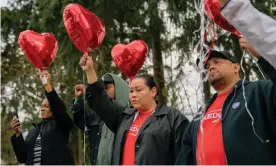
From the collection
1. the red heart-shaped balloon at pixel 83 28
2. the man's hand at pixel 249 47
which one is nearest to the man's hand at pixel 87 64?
the red heart-shaped balloon at pixel 83 28

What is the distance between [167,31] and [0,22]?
3.19 metres

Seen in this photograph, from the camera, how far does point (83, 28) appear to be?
3783 mm

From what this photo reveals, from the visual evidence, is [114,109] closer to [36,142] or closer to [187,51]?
[36,142]

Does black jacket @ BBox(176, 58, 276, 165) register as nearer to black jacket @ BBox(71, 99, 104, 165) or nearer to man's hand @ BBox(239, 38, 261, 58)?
man's hand @ BBox(239, 38, 261, 58)

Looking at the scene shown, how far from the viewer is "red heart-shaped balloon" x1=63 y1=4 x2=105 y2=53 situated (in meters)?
3.73

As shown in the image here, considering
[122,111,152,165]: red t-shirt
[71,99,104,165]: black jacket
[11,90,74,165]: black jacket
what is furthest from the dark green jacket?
[122,111,152,165]: red t-shirt

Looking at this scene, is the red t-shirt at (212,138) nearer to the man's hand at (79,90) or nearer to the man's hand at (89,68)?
the man's hand at (89,68)

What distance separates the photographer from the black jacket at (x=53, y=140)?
13.7 feet

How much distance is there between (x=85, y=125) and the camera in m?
4.35

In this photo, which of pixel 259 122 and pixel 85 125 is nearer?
pixel 259 122

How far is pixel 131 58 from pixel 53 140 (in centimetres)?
106

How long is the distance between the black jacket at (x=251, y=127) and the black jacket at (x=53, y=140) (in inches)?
73.5

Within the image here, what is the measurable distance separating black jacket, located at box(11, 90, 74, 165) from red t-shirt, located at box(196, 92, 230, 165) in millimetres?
1663

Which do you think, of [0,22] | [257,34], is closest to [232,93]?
[257,34]
